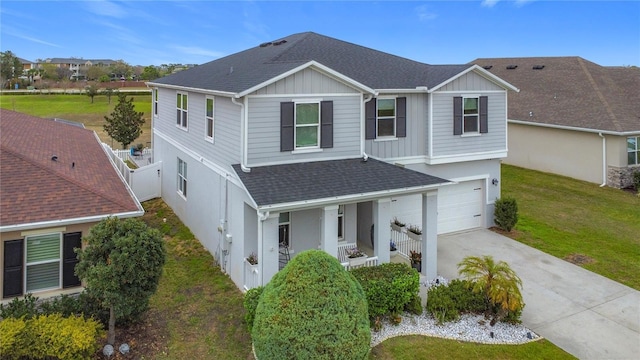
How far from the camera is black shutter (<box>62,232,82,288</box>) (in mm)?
10031

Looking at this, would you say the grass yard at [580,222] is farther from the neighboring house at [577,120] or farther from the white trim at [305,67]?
the white trim at [305,67]

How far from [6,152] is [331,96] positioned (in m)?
8.99

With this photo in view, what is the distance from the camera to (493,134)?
17047 millimetres

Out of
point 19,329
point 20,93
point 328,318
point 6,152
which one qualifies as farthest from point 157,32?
point 20,93

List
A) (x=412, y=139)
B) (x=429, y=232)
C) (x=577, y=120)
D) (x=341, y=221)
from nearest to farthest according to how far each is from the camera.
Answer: (x=429, y=232) < (x=341, y=221) < (x=412, y=139) < (x=577, y=120)

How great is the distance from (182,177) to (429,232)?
1042 centimetres

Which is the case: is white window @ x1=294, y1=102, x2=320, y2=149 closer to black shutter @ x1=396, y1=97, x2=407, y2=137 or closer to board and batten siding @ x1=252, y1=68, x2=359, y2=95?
board and batten siding @ x1=252, y1=68, x2=359, y2=95

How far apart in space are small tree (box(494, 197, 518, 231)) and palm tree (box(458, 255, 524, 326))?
6.86 meters

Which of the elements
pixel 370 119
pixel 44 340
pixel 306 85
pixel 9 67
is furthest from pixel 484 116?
pixel 9 67

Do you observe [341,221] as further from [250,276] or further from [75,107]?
[75,107]

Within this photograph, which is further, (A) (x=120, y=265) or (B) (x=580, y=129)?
(B) (x=580, y=129)

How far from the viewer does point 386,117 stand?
50.2ft

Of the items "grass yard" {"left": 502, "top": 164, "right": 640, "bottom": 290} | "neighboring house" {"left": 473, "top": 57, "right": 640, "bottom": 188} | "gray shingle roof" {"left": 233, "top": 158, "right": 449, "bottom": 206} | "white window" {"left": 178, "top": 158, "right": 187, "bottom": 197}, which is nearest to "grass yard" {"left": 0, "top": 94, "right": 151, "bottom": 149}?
"white window" {"left": 178, "top": 158, "right": 187, "bottom": 197}

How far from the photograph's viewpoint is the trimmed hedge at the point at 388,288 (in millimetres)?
9828
